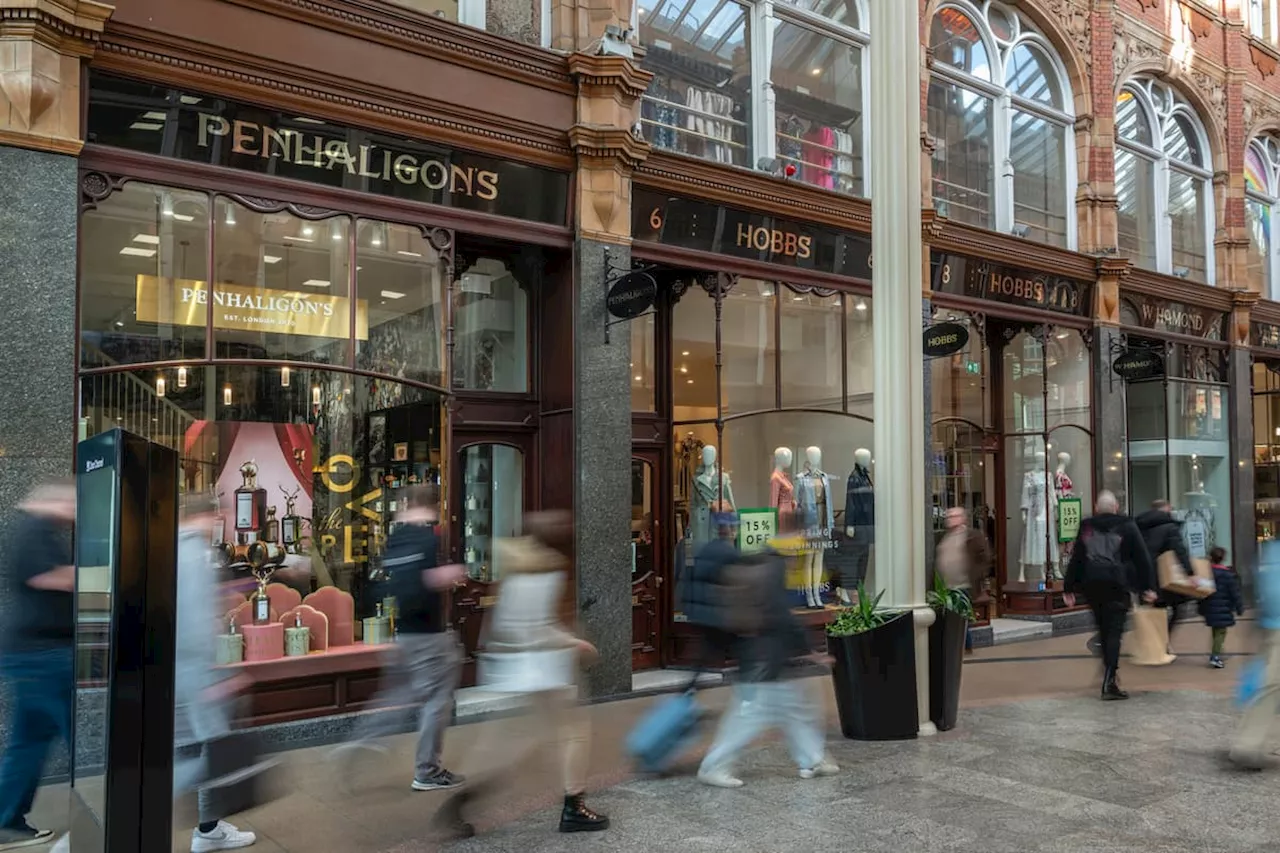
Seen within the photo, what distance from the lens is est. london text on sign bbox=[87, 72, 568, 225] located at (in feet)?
24.3

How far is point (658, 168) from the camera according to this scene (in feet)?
33.3

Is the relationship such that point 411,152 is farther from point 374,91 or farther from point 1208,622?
point 1208,622

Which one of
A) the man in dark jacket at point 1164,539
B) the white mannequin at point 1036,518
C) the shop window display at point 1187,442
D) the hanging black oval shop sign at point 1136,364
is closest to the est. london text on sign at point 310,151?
the man in dark jacket at point 1164,539

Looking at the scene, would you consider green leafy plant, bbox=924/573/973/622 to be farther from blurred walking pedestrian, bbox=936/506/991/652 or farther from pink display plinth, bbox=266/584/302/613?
pink display plinth, bbox=266/584/302/613

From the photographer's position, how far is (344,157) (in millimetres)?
8406

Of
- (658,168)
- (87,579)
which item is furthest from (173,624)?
(658,168)

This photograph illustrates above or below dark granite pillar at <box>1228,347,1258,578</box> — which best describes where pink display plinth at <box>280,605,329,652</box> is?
below

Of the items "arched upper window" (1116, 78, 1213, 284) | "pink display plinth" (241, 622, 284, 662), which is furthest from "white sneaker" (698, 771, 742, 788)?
"arched upper window" (1116, 78, 1213, 284)

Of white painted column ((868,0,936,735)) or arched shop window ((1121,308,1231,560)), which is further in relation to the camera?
arched shop window ((1121,308,1231,560))

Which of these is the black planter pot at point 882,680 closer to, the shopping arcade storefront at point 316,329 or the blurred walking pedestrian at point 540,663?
the blurred walking pedestrian at point 540,663

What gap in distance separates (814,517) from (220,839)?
7.55 metres

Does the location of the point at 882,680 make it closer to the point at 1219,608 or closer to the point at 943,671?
the point at 943,671

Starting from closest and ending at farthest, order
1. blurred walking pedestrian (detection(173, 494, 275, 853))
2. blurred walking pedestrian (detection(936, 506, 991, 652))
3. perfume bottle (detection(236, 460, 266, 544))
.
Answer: blurred walking pedestrian (detection(173, 494, 275, 853)) → perfume bottle (detection(236, 460, 266, 544)) → blurred walking pedestrian (detection(936, 506, 991, 652))

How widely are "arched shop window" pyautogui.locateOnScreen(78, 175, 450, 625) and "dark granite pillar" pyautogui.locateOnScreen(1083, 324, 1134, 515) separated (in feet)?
33.3
